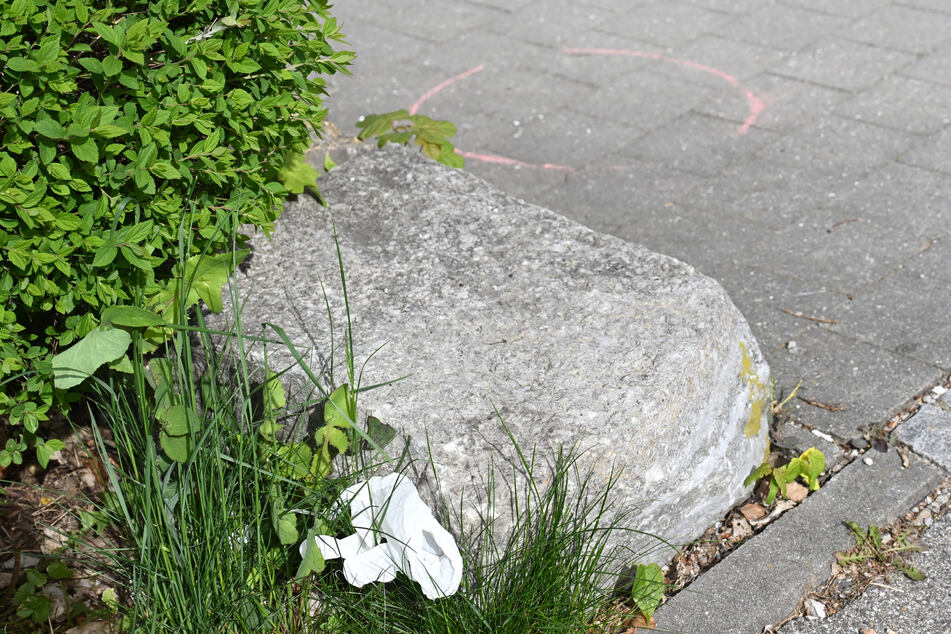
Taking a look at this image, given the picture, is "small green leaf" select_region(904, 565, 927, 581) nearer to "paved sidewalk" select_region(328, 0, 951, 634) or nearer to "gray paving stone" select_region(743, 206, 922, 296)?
"paved sidewalk" select_region(328, 0, 951, 634)

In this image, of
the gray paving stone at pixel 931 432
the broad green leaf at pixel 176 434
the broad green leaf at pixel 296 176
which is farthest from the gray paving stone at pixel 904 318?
the broad green leaf at pixel 176 434

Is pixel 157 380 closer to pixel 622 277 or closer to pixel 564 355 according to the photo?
pixel 564 355

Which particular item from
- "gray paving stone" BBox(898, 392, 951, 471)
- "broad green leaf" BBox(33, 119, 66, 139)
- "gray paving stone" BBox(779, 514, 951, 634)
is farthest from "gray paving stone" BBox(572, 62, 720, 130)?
"broad green leaf" BBox(33, 119, 66, 139)

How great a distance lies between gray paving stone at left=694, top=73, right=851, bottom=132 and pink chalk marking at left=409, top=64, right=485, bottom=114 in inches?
44.0

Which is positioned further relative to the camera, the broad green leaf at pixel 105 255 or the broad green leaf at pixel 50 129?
the broad green leaf at pixel 105 255

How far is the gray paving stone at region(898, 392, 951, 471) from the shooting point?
2.52 m

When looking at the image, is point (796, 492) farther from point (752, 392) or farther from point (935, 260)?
point (935, 260)

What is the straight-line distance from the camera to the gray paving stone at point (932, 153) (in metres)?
3.94

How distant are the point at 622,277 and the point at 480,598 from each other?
85 centimetres

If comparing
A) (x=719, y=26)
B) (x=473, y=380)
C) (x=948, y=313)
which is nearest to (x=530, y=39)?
(x=719, y=26)

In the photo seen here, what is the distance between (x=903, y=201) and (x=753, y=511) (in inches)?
72.1

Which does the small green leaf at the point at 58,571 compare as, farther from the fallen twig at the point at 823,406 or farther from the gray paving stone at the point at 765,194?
the gray paving stone at the point at 765,194

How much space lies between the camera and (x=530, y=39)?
523 cm

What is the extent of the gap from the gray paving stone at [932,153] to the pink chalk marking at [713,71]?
0.67 meters
